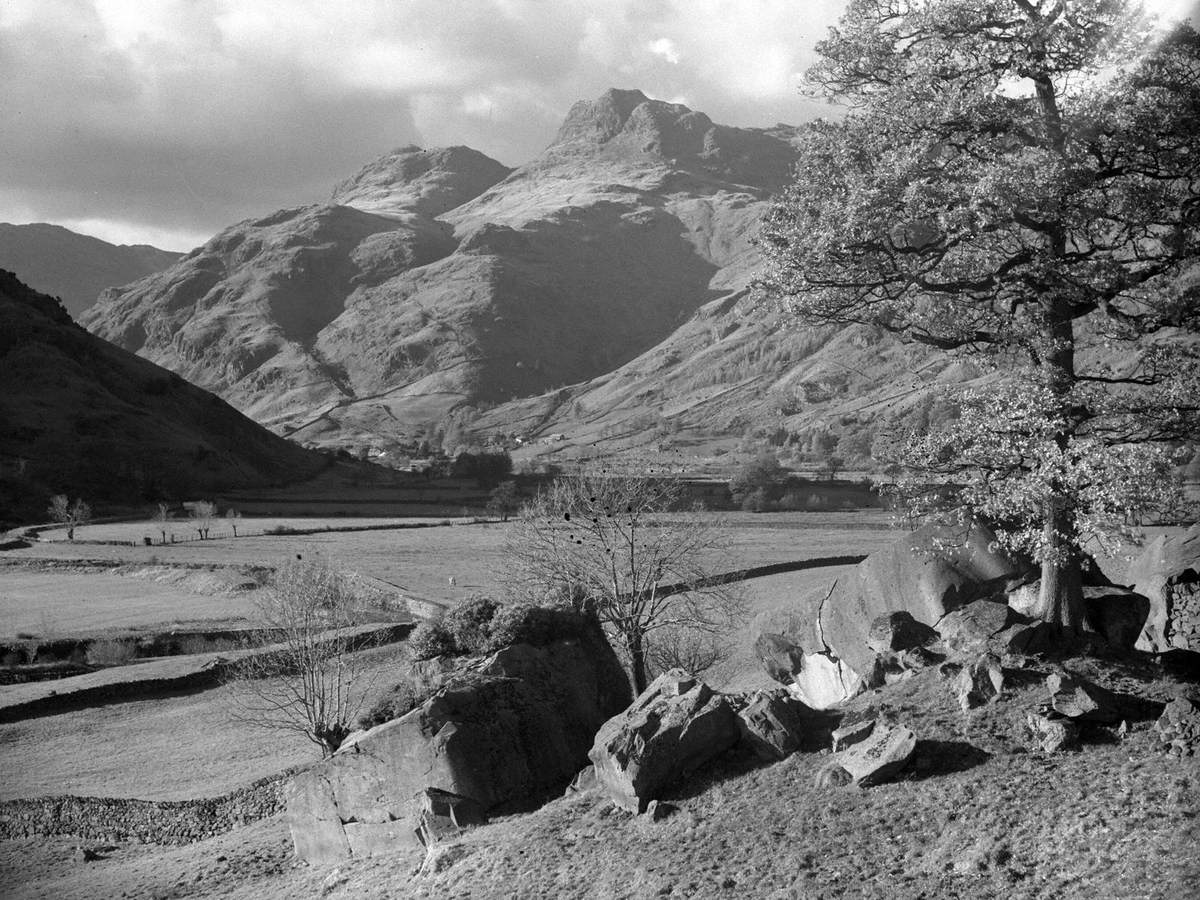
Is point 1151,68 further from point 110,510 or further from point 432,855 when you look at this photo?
point 110,510

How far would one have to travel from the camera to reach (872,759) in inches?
662

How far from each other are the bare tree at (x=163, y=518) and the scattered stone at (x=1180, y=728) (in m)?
128

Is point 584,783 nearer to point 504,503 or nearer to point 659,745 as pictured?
point 659,745

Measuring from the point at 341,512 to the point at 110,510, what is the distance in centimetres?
3677

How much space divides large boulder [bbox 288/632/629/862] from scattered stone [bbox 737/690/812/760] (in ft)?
17.5

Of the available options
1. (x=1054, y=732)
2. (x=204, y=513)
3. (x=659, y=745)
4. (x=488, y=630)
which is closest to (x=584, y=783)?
(x=659, y=745)

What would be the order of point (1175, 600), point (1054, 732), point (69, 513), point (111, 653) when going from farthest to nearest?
point (69, 513) < point (111, 653) < point (1175, 600) < point (1054, 732)

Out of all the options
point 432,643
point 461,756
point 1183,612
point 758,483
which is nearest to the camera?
point 461,756

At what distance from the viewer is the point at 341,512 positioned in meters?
162

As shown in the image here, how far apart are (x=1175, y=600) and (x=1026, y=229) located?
28.6 ft

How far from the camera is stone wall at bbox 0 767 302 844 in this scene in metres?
33.7

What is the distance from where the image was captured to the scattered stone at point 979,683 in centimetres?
1800

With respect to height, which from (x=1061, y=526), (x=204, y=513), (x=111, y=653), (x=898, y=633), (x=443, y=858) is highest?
(x=1061, y=526)

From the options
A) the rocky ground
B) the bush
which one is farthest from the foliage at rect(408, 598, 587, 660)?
the rocky ground
